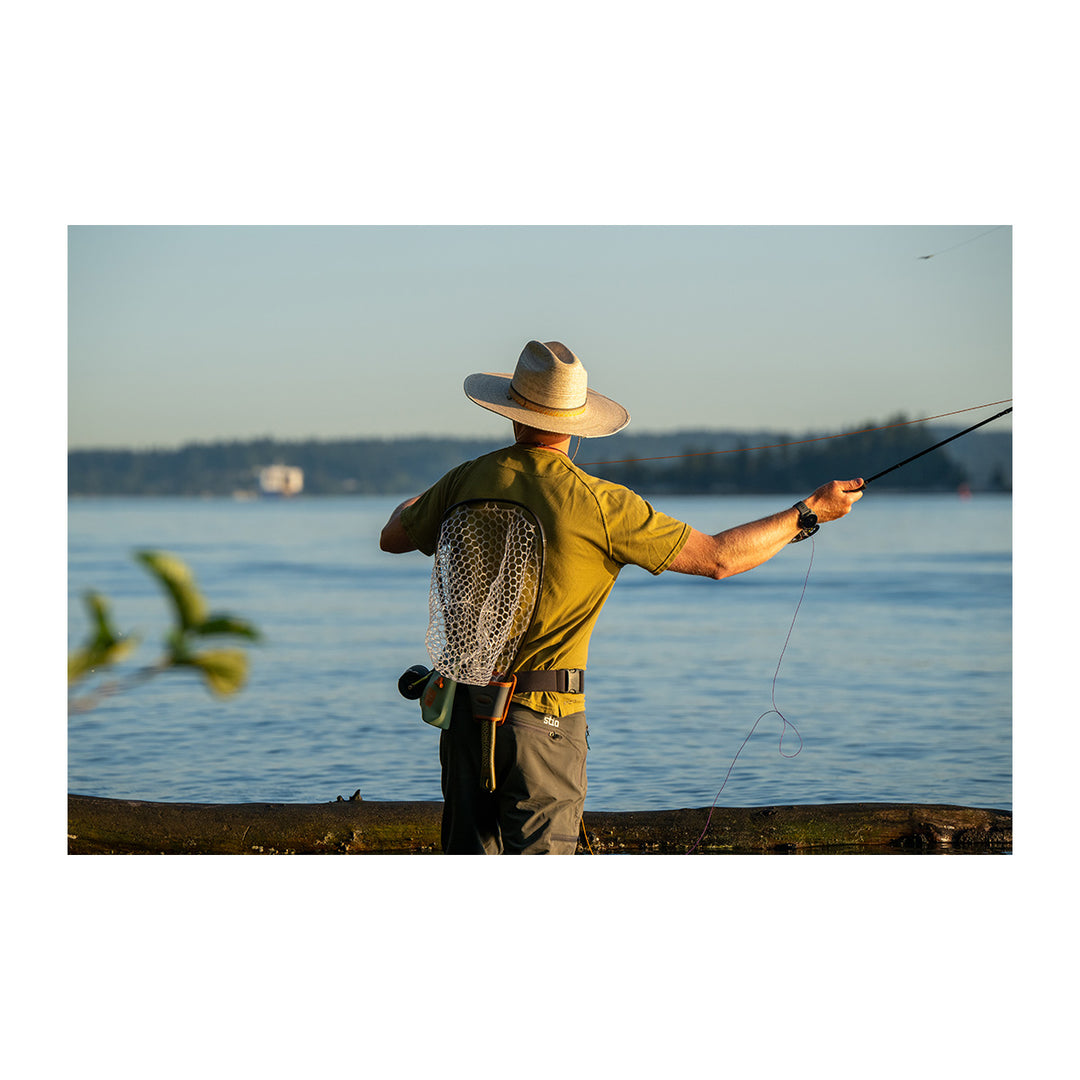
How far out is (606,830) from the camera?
14.0ft

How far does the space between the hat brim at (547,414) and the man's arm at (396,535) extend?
32 cm

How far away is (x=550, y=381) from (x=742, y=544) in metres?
0.64

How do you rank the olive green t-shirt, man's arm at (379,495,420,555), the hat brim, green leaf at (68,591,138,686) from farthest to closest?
man's arm at (379,495,420,555), the hat brim, the olive green t-shirt, green leaf at (68,591,138,686)

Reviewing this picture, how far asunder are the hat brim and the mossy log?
1.68 metres

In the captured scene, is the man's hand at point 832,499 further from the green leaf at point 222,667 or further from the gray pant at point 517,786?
the green leaf at point 222,667

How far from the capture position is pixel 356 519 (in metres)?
48.3

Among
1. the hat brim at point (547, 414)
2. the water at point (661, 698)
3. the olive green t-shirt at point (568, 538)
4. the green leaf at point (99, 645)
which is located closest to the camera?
the green leaf at point (99, 645)

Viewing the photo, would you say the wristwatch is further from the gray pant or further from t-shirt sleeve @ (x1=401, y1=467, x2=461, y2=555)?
t-shirt sleeve @ (x1=401, y1=467, x2=461, y2=555)

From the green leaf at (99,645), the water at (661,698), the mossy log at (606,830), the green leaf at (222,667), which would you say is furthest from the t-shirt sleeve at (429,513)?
the green leaf at (222,667)

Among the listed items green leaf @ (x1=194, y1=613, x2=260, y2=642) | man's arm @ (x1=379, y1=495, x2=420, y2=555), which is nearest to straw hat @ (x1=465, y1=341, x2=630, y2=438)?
man's arm @ (x1=379, y1=495, x2=420, y2=555)

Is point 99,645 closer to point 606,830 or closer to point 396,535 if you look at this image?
point 396,535

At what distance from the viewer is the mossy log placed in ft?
14.1

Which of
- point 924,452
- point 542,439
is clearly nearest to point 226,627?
point 542,439

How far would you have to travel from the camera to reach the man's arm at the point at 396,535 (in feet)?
10.4
